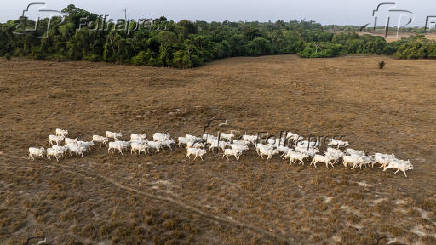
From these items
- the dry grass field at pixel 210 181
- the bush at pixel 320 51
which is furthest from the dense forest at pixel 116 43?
the dry grass field at pixel 210 181

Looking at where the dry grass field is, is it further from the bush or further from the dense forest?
the bush

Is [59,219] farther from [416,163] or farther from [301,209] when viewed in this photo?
[416,163]

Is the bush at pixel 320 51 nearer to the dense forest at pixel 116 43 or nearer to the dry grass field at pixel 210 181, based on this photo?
the dense forest at pixel 116 43

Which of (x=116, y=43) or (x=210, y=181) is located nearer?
(x=210, y=181)

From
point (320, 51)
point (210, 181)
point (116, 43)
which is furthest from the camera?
point (320, 51)

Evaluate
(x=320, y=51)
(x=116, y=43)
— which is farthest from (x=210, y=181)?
(x=320, y=51)

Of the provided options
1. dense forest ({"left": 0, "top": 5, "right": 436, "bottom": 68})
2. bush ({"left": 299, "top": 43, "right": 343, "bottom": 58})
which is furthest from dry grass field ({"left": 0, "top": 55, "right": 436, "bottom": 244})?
bush ({"left": 299, "top": 43, "right": 343, "bottom": 58})

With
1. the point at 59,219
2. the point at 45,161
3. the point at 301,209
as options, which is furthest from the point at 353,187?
the point at 45,161

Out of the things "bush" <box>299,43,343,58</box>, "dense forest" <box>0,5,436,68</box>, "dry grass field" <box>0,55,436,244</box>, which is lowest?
"dry grass field" <box>0,55,436,244</box>

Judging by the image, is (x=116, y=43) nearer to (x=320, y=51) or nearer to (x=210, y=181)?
(x=210, y=181)
